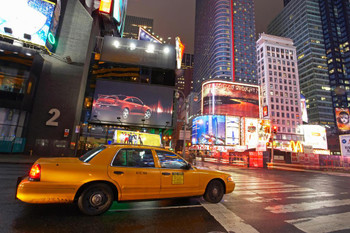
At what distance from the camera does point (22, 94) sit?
19.5 m

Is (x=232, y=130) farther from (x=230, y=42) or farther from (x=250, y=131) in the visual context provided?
(x=230, y=42)

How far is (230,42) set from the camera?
11481 centimetres

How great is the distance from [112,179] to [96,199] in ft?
1.84

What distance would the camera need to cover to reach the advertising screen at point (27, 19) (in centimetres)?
1912

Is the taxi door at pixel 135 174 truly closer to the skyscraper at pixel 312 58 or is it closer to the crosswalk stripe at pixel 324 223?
the crosswalk stripe at pixel 324 223

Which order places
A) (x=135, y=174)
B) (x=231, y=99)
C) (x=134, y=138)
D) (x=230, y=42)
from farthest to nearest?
1. (x=230, y=42)
2. (x=231, y=99)
3. (x=134, y=138)
4. (x=135, y=174)

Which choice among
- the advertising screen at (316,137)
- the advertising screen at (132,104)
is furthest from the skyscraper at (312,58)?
the advertising screen at (132,104)

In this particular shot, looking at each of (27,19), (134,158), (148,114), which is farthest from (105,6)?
(134,158)

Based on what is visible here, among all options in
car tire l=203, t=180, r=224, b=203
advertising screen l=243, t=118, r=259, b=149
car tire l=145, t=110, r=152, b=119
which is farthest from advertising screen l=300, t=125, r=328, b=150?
car tire l=203, t=180, r=224, b=203

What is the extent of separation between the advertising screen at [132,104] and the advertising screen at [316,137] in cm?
6342

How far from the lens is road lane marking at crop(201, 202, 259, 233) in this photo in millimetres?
3642

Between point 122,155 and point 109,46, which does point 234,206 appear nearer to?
point 122,155

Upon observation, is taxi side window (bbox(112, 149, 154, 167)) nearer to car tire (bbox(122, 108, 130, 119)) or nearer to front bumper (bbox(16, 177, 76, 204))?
front bumper (bbox(16, 177, 76, 204))

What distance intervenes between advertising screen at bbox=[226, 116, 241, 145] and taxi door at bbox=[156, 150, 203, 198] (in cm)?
6362
